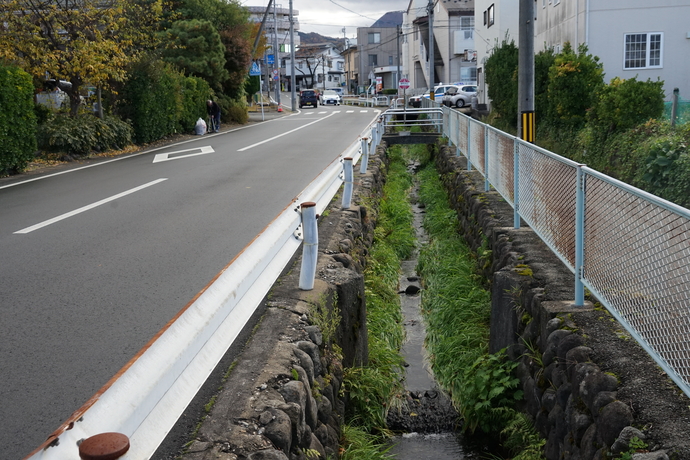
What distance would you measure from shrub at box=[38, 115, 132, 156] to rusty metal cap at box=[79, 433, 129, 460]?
18.6 metres

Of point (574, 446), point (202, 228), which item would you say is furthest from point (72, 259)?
point (574, 446)

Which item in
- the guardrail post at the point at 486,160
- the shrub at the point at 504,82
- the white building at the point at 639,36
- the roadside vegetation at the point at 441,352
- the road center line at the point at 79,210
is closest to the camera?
the roadside vegetation at the point at 441,352

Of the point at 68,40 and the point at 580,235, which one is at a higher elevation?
the point at 68,40

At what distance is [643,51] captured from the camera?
23.7m

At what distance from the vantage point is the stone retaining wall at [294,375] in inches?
132

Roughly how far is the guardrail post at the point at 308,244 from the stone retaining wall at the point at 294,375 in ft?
0.36

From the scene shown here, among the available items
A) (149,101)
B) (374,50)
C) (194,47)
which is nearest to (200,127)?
(149,101)

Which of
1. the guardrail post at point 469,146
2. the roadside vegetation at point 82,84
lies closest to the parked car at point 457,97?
the roadside vegetation at point 82,84

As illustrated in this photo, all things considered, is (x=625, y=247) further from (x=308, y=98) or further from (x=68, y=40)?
(x=308, y=98)

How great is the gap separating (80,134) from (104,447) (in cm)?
1917

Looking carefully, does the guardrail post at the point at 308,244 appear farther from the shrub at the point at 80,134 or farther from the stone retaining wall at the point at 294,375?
the shrub at the point at 80,134

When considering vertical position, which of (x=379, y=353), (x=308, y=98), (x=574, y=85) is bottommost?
(x=379, y=353)

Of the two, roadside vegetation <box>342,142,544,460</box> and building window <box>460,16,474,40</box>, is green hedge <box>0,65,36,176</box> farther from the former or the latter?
building window <box>460,16,474,40</box>

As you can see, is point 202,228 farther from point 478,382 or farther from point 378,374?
point 478,382
